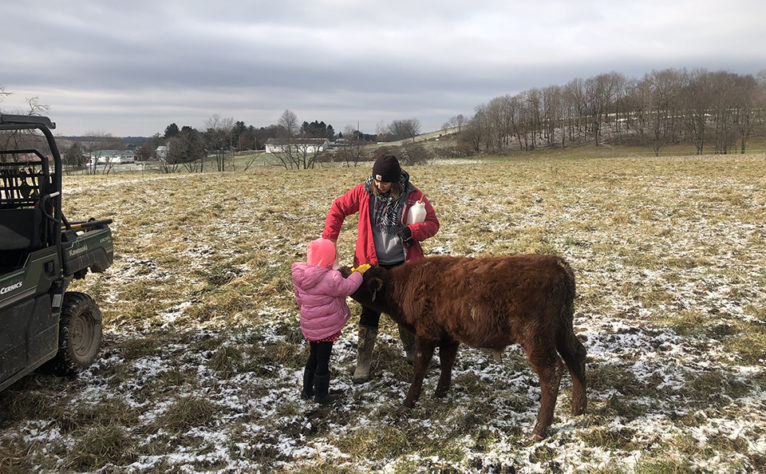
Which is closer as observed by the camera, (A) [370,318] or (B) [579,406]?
(B) [579,406]

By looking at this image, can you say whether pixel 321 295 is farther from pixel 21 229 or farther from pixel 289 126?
pixel 289 126

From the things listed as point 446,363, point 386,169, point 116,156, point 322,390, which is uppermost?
point 116,156

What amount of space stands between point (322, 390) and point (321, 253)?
1413mm

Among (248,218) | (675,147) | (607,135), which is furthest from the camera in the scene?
(607,135)

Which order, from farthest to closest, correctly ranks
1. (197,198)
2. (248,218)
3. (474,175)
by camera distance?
1. (474,175)
2. (197,198)
3. (248,218)

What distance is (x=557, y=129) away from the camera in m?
89.8

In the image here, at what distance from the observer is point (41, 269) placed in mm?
4012

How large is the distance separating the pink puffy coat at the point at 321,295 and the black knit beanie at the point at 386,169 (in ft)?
3.26

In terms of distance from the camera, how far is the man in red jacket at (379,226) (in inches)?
171

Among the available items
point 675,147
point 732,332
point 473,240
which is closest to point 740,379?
point 732,332

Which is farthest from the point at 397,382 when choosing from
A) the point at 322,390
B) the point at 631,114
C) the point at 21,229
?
the point at 631,114

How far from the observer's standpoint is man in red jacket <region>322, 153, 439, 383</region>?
14.3 ft

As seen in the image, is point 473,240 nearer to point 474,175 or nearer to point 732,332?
point 732,332

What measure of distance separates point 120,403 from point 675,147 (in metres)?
79.5
